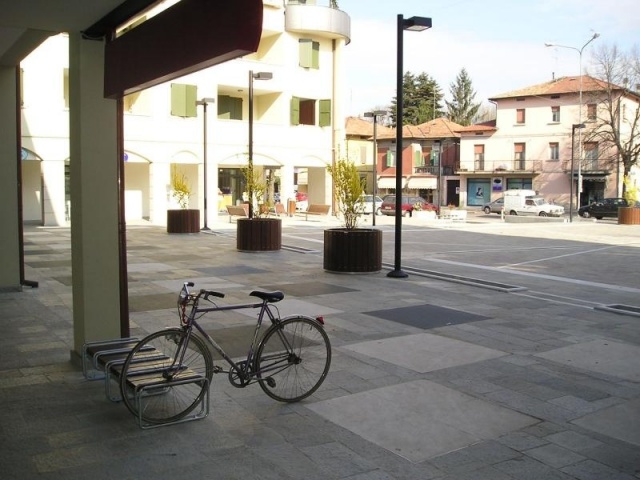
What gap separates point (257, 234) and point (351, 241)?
185 inches

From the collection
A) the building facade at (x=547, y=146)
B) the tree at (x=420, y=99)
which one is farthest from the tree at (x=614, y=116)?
the tree at (x=420, y=99)

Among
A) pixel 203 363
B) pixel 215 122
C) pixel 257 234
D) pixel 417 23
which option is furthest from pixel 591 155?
pixel 203 363

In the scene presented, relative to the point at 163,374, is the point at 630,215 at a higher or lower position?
higher

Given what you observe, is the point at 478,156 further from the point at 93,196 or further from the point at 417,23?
the point at 93,196

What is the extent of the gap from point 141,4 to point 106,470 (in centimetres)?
363

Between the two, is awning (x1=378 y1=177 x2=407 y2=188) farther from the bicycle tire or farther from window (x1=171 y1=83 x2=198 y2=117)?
the bicycle tire

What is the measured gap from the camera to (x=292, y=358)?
17.6ft

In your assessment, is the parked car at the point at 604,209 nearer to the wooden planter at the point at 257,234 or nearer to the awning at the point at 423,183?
the awning at the point at 423,183

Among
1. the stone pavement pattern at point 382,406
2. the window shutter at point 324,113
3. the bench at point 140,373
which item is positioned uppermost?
the window shutter at point 324,113

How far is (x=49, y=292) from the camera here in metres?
10.7

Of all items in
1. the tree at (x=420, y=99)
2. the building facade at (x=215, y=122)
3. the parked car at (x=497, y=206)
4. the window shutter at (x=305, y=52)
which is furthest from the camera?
the tree at (x=420, y=99)

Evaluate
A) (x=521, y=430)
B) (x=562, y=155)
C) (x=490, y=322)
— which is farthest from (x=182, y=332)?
(x=562, y=155)

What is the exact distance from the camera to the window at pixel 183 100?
31984 mm

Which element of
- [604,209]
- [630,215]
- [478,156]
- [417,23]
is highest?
[478,156]
